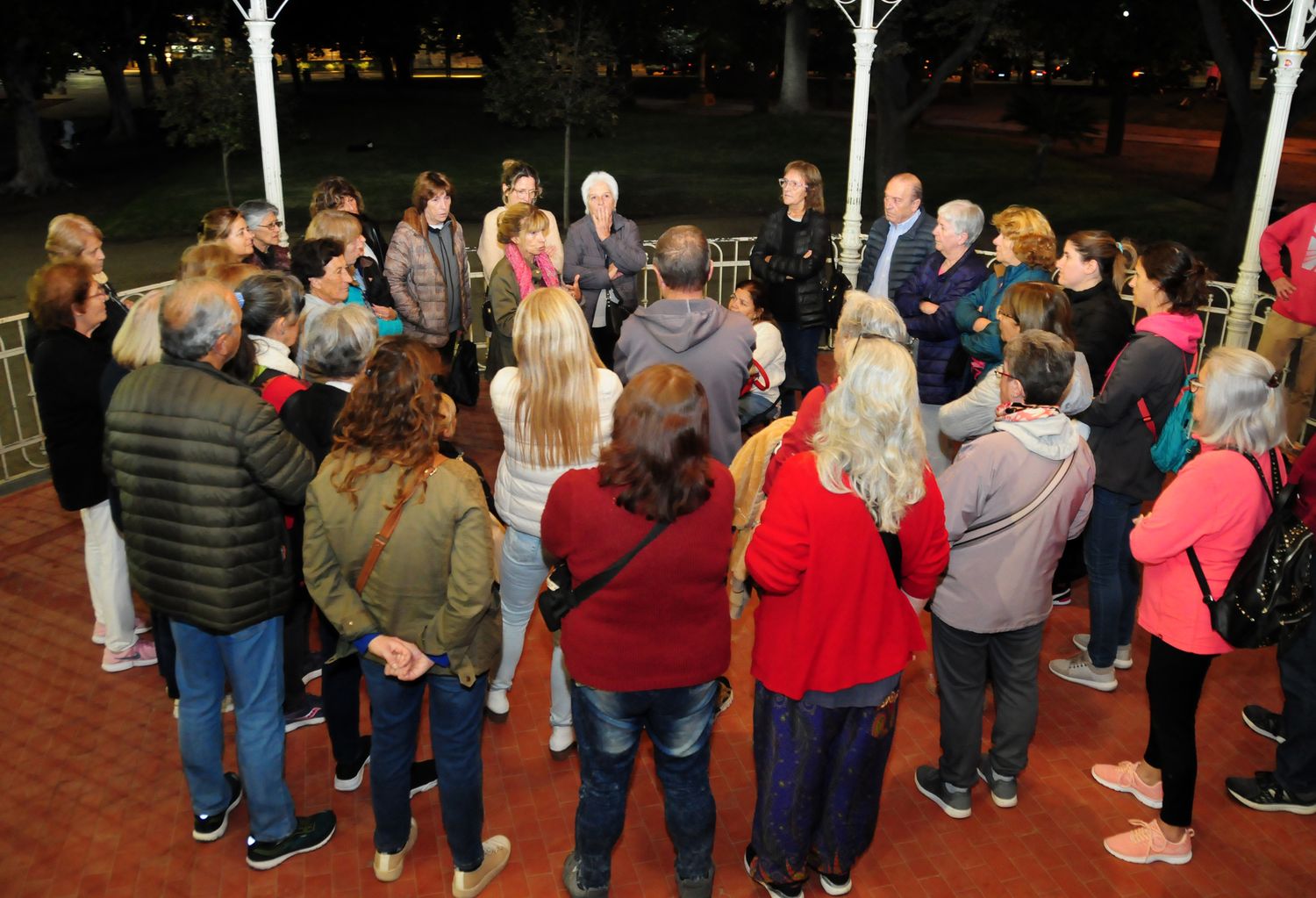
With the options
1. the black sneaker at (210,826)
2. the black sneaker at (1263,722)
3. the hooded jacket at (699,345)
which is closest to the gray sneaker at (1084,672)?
the black sneaker at (1263,722)

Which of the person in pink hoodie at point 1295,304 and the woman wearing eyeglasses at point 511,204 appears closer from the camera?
the woman wearing eyeglasses at point 511,204

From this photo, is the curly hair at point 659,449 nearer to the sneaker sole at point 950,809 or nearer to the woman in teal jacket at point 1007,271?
the sneaker sole at point 950,809

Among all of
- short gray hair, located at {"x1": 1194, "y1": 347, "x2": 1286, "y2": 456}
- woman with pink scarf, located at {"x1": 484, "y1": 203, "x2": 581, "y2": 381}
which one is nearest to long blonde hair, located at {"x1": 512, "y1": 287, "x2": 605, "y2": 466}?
short gray hair, located at {"x1": 1194, "y1": 347, "x2": 1286, "y2": 456}

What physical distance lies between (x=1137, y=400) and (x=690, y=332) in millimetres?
1976

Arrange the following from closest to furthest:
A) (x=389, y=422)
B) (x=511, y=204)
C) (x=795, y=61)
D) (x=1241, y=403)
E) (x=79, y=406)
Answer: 1. (x=389, y=422)
2. (x=1241, y=403)
3. (x=79, y=406)
4. (x=511, y=204)
5. (x=795, y=61)

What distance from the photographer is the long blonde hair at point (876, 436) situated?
122 inches

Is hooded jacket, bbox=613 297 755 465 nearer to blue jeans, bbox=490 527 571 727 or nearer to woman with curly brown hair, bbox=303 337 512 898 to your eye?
blue jeans, bbox=490 527 571 727

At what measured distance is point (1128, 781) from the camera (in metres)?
4.43

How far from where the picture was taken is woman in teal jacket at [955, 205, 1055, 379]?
5406 mm

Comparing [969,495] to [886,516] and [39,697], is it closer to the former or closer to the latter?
[886,516]

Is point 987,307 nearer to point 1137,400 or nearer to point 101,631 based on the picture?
point 1137,400

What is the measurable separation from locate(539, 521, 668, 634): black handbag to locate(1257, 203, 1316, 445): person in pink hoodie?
6043 mm

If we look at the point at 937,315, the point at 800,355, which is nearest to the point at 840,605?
the point at 937,315

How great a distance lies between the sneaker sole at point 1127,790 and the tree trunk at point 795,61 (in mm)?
28873
